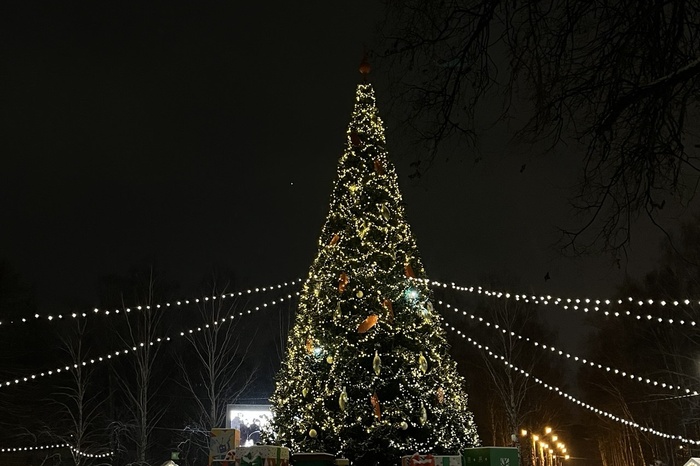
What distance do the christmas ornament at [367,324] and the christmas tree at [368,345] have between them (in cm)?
2

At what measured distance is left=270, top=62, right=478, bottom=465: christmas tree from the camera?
1365 cm

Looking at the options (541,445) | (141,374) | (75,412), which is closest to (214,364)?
(141,374)

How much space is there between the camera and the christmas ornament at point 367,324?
13.9 m

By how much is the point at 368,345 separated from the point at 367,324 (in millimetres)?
481

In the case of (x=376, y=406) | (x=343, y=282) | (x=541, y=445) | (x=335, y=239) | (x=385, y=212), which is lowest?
(x=541, y=445)

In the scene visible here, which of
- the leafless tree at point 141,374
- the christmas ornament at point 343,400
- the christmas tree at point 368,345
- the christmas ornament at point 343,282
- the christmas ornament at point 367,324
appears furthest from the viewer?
the leafless tree at point 141,374

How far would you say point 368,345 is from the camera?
14070mm

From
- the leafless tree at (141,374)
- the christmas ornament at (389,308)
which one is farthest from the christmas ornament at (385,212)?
the leafless tree at (141,374)

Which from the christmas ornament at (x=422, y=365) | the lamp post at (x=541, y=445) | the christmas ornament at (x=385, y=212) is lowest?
the lamp post at (x=541, y=445)

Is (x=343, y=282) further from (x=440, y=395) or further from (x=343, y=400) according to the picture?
(x=440, y=395)

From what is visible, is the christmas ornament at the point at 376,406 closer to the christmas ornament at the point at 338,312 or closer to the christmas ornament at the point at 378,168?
the christmas ornament at the point at 338,312

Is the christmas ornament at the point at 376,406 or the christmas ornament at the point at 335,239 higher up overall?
the christmas ornament at the point at 335,239

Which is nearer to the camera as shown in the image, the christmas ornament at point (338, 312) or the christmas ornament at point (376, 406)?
the christmas ornament at point (376, 406)

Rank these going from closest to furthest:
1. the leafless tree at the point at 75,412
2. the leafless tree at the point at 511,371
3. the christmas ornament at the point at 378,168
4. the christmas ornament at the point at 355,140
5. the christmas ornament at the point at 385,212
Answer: the christmas ornament at the point at 385,212 < the christmas ornament at the point at 378,168 < the christmas ornament at the point at 355,140 < the leafless tree at the point at 75,412 < the leafless tree at the point at 511,371
